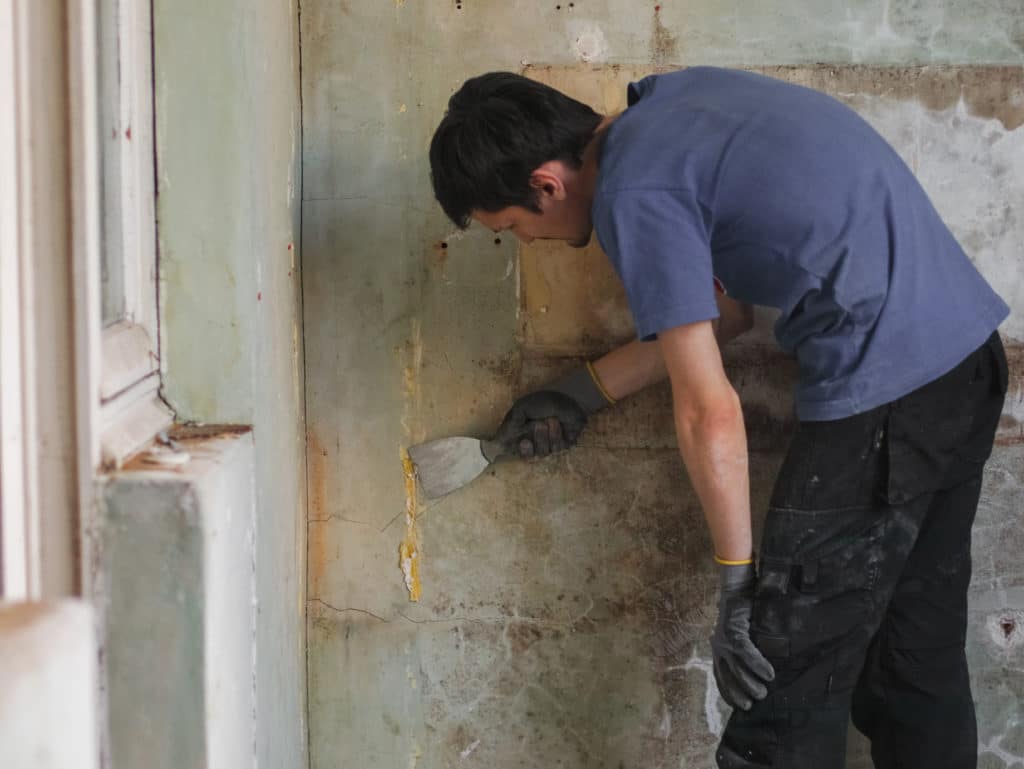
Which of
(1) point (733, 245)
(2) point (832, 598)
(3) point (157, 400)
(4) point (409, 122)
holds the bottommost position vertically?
(2) point (832, 598)

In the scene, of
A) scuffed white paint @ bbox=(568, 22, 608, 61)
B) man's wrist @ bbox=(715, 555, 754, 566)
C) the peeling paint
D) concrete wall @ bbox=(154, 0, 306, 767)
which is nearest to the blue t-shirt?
man's wrist @ bbox=(715, 555, 754, 566)

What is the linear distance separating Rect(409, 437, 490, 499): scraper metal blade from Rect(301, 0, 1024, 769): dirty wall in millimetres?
50

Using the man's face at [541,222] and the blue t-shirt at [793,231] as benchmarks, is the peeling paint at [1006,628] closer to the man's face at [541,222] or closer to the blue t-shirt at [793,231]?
the blue t-shirt at [793,231]

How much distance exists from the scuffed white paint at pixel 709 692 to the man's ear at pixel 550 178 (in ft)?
3.59

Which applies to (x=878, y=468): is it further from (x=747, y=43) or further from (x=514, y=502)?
(x=747, y=43)

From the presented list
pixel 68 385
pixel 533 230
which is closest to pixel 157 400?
pixel 68 385

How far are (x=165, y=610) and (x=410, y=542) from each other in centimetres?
86

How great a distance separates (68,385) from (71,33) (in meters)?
0.40

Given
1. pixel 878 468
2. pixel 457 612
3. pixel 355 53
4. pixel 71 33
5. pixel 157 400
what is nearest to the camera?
pixel 71 33

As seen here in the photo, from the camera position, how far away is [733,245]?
1.46 metres

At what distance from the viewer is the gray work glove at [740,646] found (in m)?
1.59

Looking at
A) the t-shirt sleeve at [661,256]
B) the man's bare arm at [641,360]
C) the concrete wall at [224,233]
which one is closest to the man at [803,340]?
the t-shirt sleeve at [661,256]

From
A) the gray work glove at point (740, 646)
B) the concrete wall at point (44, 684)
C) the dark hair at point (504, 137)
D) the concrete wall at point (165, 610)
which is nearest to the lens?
the concrete wall at point (44, 684)

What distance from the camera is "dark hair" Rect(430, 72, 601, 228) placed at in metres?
1.47
